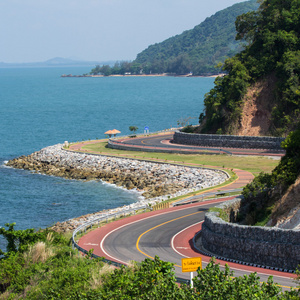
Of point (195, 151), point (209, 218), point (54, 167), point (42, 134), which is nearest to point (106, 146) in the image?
point (54, 167)

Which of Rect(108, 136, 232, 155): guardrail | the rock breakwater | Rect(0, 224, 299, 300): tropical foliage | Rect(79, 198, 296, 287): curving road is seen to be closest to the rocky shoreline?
the rock breakwater

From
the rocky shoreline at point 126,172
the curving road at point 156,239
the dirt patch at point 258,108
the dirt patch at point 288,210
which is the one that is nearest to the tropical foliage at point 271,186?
the dirt patch at point 288,210

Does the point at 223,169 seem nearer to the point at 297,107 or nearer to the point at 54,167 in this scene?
the point at 297,107

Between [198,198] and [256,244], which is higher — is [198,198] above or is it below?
below

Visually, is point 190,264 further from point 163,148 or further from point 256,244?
point 163,148

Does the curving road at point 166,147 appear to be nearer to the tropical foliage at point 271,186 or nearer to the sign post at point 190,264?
the tropical foliage at point 271,186

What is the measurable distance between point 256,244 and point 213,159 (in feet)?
123

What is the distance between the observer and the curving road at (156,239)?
26984 millimetres

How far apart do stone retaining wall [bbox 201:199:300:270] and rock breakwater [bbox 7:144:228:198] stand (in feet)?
71.5

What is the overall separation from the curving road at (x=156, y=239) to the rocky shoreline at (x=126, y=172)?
7548 millimetres

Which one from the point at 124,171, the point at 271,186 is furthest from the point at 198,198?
the point at 124,171

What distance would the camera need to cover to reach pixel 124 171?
62.9m

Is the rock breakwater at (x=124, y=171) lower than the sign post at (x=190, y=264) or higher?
lower

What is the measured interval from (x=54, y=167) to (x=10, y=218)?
73.4 feet
